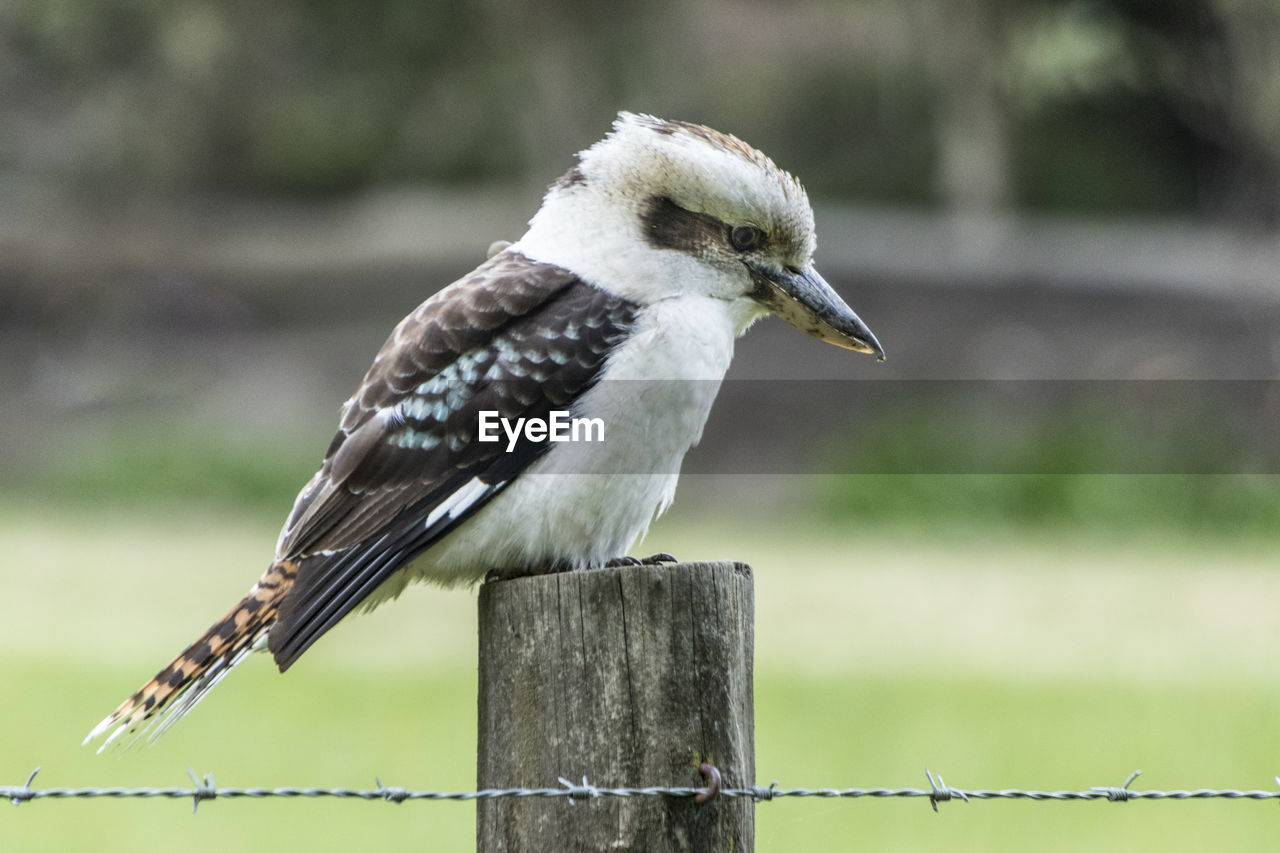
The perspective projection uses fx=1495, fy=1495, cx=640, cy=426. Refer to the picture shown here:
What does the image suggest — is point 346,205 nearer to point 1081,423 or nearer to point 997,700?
point 1081,423

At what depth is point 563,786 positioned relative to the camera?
1.83 metres

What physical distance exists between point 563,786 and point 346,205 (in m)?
15.3

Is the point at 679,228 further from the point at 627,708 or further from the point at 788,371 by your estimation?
the point at 788,371

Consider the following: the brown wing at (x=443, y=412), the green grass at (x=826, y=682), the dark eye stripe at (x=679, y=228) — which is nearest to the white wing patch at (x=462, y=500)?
the brown wing at (x=443, y=412)

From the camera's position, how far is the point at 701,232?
2.45 meters

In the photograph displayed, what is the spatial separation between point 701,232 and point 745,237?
73 millimetres

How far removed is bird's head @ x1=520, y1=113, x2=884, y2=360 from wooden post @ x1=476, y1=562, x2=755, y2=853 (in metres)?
0.68

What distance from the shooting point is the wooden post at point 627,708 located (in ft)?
5.99

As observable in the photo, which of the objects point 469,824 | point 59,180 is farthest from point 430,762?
point 59,180

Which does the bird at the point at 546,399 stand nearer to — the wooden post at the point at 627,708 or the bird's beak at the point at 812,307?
the bird's beak at the point at 812,307

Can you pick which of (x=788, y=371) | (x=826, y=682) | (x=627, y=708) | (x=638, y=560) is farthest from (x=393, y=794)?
(x=788, y=371)

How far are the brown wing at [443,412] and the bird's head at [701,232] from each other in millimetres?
105

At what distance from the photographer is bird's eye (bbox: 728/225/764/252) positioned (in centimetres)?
244

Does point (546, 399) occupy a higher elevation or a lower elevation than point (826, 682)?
lower
